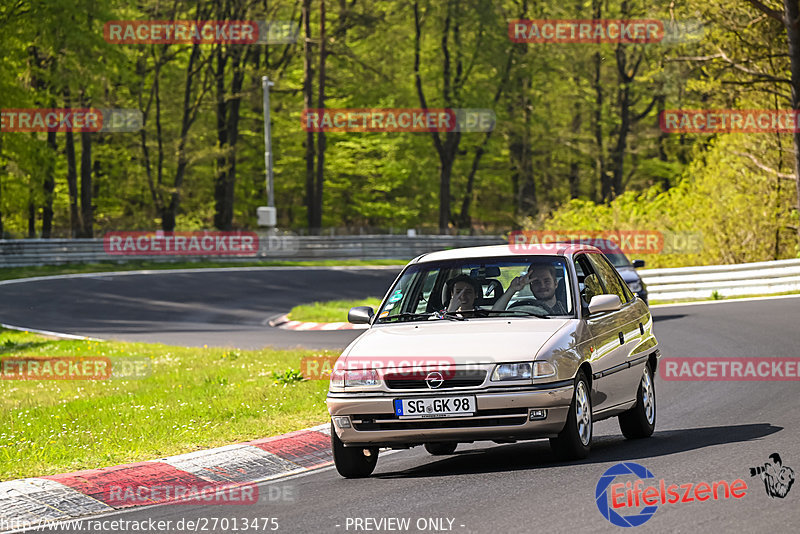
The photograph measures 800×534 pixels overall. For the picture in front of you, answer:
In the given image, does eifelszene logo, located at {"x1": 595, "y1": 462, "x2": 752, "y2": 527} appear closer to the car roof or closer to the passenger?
the passenger

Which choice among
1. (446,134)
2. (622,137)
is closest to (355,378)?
(622,137)

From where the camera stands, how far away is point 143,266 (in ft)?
153

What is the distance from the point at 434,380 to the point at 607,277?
9.76 ft

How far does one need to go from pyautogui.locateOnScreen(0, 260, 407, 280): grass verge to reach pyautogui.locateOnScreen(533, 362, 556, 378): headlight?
34.9 meters

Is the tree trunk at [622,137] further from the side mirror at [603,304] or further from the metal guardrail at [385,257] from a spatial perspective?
the side mirror at [603,304]

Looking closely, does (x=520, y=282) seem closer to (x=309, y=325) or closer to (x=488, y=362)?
(x=488, y=362)

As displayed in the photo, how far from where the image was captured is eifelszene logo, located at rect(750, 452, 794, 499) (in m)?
7.05

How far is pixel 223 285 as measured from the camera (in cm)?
3972

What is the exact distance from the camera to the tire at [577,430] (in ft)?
27.4

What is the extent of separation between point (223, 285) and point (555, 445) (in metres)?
32.1

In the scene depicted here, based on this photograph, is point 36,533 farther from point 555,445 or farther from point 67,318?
point 67,318

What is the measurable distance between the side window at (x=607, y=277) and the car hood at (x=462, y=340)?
1.44 meters

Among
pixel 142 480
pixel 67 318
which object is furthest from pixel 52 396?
pixel 67 318

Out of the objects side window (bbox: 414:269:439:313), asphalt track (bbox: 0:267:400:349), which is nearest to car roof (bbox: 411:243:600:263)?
side window (bbox: 414:269:439:313)
